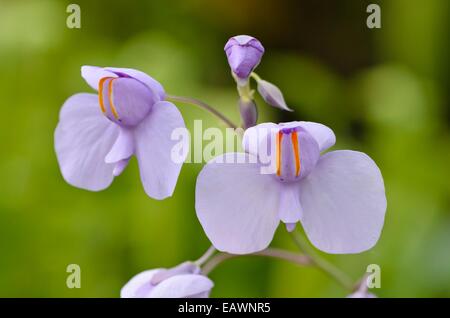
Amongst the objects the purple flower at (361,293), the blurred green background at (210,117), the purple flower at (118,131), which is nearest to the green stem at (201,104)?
the purple flower at (118,131)

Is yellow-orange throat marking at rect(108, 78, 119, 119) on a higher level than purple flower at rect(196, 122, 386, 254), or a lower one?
higher

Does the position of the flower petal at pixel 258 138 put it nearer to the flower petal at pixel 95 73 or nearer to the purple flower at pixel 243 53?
the purple flower at pixel 243 53

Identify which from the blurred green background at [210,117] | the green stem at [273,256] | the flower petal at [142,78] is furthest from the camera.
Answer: the blurred green background at [210,117]

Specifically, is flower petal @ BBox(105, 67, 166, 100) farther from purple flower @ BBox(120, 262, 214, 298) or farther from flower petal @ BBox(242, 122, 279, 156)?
purple flower @ BBox(120, 262, 214, 298)

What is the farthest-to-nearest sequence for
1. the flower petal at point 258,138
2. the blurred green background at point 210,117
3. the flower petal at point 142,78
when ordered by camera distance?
the blurred green background at point 210,117 → the flower petal at point 142,78 → the flower petal at point 258,138

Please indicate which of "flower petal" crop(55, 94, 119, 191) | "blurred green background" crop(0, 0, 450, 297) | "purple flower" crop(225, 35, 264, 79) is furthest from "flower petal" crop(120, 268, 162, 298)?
"blurred green background" crop(0, 0, 450, 297)

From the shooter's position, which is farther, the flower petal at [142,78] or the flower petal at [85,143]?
the flower petal at [85,143]

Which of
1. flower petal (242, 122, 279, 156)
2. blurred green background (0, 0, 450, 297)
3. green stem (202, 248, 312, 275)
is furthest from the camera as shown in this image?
blurred green background (0, 0, 450, 297)
